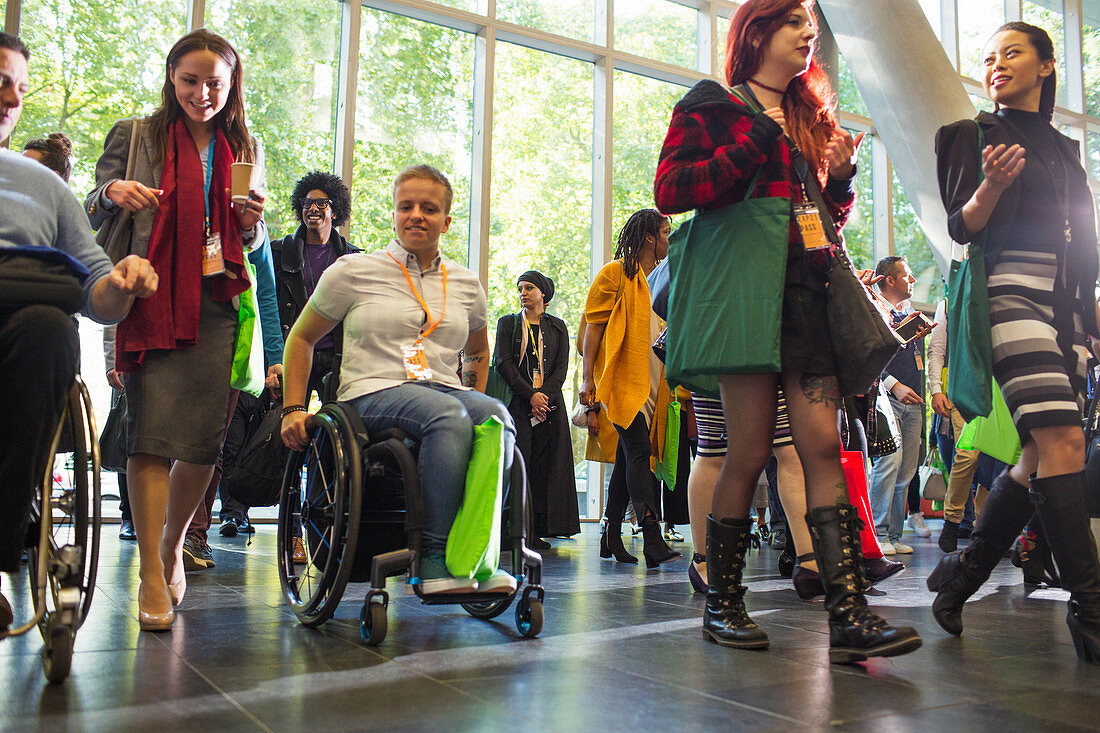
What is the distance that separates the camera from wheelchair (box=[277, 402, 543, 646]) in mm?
1854

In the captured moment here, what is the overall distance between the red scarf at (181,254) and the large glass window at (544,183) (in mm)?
4355

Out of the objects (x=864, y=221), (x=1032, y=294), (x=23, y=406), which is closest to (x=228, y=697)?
(x=23, y=406)

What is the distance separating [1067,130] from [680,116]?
10.2 metres

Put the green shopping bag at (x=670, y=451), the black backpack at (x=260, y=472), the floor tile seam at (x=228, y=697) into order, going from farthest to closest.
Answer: the green shopping bag at (x=670, y=451) → the black backpack at (x=260, y=472) → the floor tile seam at (x=228, y=697)

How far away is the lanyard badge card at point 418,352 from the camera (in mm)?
2145

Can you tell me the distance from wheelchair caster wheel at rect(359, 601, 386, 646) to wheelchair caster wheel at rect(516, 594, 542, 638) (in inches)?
12.3

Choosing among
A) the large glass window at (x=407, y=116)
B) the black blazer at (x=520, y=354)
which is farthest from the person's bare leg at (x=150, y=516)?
the large glass window at (x=407, y=116)

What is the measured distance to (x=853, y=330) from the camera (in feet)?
5.84

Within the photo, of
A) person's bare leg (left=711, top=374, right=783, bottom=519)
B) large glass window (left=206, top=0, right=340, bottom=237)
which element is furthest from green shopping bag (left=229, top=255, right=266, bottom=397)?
large glass window (left=206, top=0, right=340, bottom=237)

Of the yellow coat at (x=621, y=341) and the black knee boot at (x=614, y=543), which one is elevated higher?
the yellow coat at (x=621, y=341)

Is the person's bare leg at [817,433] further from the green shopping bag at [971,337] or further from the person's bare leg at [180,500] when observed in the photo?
the person's bare leg at [180,500]

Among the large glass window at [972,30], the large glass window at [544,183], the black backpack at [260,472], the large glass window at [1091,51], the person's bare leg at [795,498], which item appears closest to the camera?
the person's bare leg at [795,498]

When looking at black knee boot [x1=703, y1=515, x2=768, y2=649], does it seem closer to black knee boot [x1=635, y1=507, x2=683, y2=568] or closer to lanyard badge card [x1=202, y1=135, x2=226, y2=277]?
lanyard badge card [x1=202, y1=135, x2=226, y2=277]

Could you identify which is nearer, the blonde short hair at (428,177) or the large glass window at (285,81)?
the blonde short hair at (428,177)
